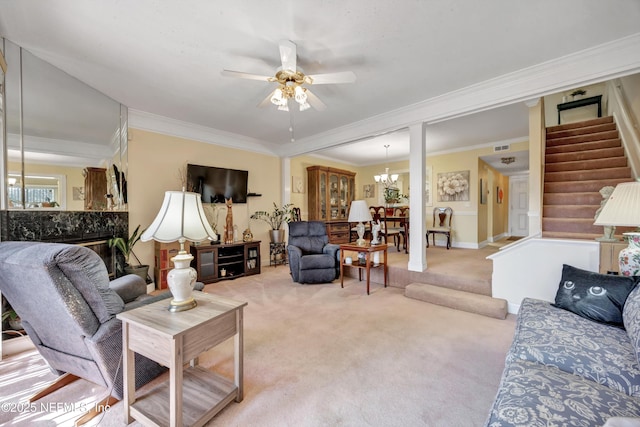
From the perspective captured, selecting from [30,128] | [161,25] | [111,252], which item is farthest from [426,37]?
[111,252]

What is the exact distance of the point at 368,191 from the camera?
7887mm

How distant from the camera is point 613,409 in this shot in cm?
93

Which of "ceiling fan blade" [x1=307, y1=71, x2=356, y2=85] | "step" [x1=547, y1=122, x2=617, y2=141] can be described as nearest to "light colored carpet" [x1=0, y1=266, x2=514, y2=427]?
"ceiling fan blade" [x1=307, y1=71, x2=356, y2=85]

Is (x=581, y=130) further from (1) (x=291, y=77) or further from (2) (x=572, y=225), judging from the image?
(1) (x=291, y=77)

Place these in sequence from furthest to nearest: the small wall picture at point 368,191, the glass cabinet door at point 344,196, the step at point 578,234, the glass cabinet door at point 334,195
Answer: the small wall picture at point 368,191, the glass cabinet door at point 344,196, the glass cabinet door at point 334,195, the step at point 578,234

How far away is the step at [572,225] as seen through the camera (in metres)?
3.27

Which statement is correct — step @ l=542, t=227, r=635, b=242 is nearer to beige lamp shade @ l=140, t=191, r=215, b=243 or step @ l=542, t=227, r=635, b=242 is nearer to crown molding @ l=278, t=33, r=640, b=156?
crown molding @ l=278, t=33, r=640, b=156

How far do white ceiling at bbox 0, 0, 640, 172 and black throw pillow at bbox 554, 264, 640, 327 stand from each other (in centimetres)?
195

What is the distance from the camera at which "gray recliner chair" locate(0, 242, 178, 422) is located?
1292 mm

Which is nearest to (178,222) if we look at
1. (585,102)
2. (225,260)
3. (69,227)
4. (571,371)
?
(571,371)

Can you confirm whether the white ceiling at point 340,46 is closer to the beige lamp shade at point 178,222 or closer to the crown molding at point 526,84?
the crown molding at point 526,84

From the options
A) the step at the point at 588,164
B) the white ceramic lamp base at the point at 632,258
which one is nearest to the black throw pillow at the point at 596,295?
the white ceramic lamp base at the point at 632,258

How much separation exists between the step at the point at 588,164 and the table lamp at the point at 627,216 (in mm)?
2916

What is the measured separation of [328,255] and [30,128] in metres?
3.60
